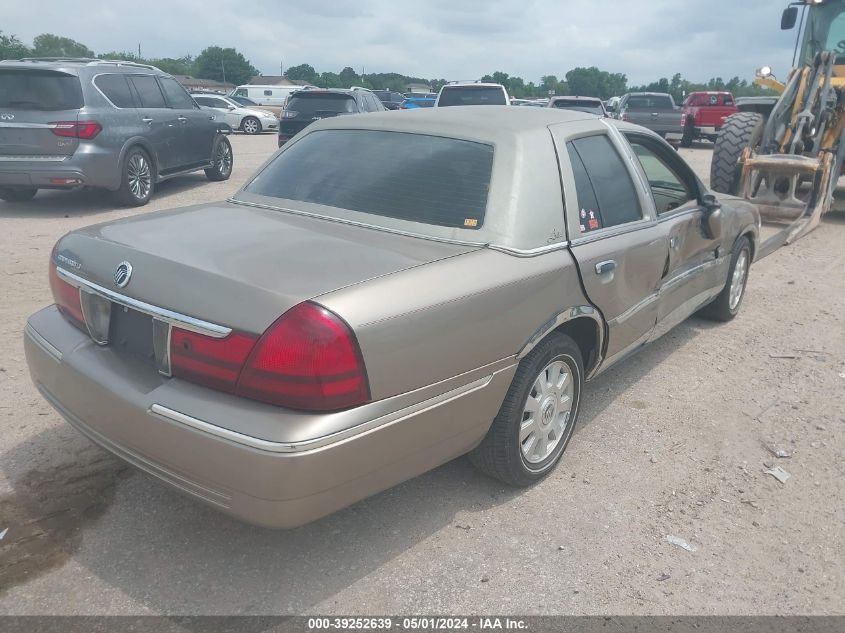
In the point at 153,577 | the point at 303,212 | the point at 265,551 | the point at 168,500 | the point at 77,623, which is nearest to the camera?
the point at 77,623

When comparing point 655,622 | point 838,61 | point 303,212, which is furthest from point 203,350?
point 838,61

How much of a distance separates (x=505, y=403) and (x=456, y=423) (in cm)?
34

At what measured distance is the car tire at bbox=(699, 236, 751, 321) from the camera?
527 cm

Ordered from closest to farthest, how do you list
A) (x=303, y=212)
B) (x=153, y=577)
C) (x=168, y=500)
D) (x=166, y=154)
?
(x=153, y=577)
(x=168, y=500)
(x=303, y=212)
(x=166, y=154)

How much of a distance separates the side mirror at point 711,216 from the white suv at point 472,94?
10438 millimetres

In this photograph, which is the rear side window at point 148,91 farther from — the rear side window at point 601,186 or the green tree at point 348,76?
the green tree at point 348,76

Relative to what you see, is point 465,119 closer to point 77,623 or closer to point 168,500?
point 168,500

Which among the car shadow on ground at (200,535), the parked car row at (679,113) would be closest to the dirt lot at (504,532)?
the car shadow on ground at (200,535)

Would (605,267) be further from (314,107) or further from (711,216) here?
(314,107)


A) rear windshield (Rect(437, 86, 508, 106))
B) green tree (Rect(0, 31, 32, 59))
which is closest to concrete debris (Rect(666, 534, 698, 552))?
rear windshield (Rect(437, 86, 508, 106))

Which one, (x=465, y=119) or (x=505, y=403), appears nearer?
(x=505, y=403)

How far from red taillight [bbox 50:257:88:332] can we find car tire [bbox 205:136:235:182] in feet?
30.4

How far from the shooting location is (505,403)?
113 inches

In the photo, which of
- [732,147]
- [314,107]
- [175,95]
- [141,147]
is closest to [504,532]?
[141,147]
